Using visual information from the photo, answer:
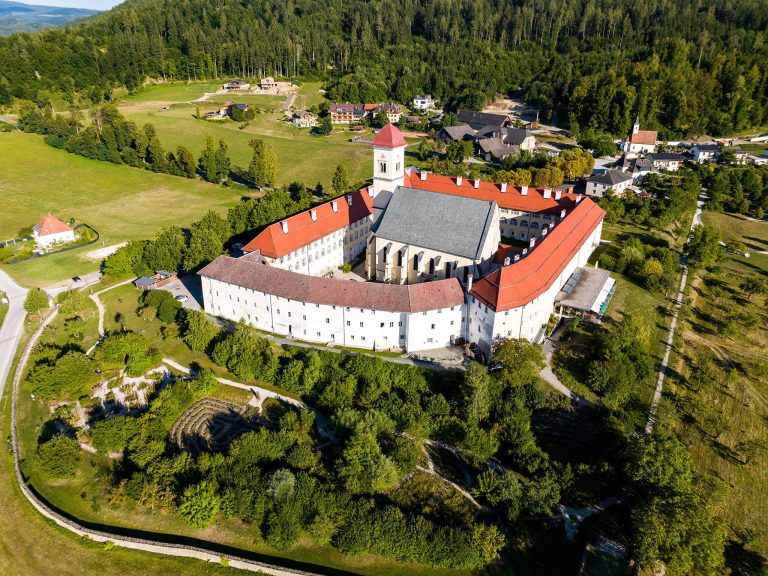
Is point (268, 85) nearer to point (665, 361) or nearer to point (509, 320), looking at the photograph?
point (509, 320)

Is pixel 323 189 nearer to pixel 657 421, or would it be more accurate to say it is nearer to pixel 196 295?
pixel 196 295

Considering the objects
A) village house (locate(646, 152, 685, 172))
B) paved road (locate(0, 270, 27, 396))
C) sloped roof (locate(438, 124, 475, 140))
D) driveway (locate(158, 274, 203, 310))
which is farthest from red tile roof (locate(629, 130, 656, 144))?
paved road (locate(0, 270, 27, 396))

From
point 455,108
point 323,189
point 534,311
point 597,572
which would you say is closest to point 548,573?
point 597,572

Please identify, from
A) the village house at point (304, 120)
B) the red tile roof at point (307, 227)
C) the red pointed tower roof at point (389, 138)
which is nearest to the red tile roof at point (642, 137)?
the red tile roof at point (307, 227)

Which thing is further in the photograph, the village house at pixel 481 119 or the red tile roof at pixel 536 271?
the village house at pixel 481 119

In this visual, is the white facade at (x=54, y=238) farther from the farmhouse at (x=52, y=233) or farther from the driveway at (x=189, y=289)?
the driveway at (x=189, y=289)

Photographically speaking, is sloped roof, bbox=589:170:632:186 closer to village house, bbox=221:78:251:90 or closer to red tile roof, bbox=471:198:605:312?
red tile roof, bbox=471:198:605:312
